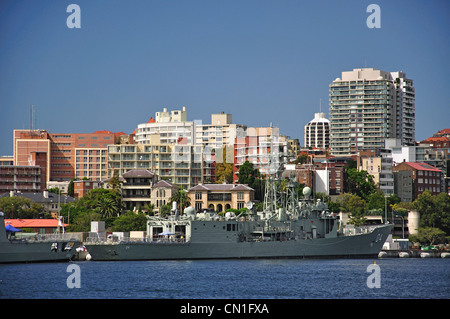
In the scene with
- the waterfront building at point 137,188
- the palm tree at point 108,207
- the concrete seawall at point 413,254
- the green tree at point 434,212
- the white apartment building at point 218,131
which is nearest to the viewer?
the concrete seawall at point 413,254

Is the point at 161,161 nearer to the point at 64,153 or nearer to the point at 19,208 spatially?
the point at 19,208

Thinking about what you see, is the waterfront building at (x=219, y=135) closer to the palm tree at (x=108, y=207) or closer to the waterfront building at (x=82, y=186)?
the waterfront building at (x=82, y=186)

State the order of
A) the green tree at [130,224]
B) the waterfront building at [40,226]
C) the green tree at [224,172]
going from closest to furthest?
the waterfront building at [40,226] → the green tree at [130,224] → the green tree at [224,172]

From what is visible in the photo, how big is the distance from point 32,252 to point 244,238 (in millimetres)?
22402

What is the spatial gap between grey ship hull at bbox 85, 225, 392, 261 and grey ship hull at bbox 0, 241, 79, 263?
2.70 m

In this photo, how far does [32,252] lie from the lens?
78.6 metres

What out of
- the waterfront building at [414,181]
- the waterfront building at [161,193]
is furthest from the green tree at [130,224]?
the waterfront building at [414,181]

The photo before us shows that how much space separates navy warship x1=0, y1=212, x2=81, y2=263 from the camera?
76438 millimetres

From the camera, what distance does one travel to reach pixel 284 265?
77.5 metres

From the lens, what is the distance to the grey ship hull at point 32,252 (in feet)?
251

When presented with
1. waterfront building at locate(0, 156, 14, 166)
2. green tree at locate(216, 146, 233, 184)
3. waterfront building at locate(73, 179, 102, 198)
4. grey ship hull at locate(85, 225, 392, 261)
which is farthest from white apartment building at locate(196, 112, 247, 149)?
grey ship hull at locate(85, 225, 392, 261)

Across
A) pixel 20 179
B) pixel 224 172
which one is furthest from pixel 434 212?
pixel 20 179

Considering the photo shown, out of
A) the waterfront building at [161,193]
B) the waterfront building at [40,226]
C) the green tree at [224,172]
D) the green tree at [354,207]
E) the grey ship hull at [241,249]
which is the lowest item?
the grey ship hull at [241,249]
